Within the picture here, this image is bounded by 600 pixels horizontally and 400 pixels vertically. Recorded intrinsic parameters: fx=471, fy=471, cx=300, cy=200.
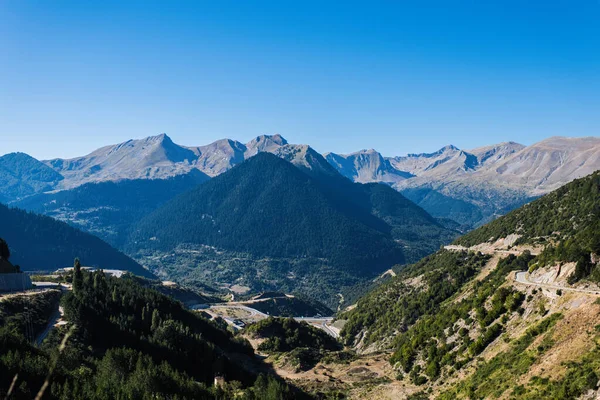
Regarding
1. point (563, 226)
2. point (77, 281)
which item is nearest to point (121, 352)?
point (77, 281)

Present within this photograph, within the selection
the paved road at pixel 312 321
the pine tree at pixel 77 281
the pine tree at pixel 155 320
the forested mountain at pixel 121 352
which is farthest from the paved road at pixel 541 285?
the pine tree at pixel 77 281

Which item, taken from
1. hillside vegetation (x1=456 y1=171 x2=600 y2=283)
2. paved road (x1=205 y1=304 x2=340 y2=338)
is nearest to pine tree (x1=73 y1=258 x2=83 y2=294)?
paved road (x1=205 y1=304 x2=340 y2=338)

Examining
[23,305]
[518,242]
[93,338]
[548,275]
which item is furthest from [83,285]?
[518,242]

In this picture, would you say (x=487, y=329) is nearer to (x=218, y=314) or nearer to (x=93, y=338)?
(x=93, y=338)

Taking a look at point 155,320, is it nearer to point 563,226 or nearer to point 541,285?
point 541,285

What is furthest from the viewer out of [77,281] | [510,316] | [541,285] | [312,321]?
[312,321]

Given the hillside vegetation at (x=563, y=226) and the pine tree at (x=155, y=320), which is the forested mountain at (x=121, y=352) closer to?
the pine tree at (x=155, y=320)
